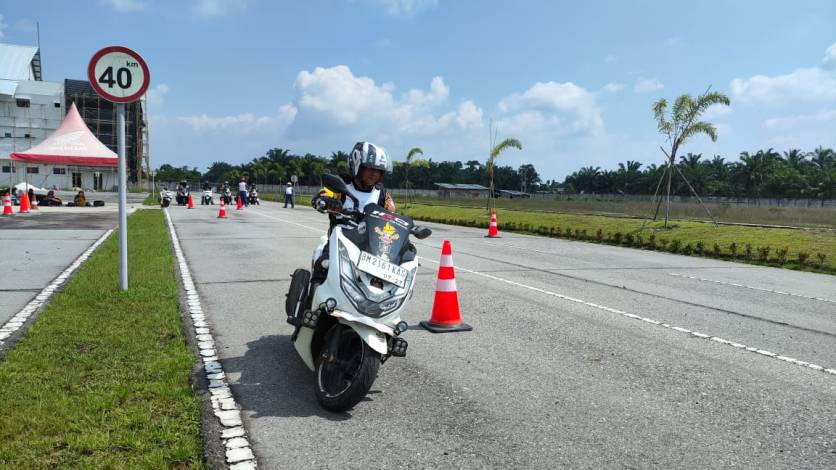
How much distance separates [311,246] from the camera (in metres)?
14.4

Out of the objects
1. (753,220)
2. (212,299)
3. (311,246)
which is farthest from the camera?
(753,220)

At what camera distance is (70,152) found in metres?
30.9

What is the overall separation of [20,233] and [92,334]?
13.0 meters

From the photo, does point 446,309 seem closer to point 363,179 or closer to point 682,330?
point 363,179

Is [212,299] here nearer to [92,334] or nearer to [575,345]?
[92,334]

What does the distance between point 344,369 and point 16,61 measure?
284ft

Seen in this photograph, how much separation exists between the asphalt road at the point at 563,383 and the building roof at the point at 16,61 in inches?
3071

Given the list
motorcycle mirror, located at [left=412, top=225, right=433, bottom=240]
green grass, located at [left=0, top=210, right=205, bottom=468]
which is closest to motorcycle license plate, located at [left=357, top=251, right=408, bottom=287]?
motorcycle mirror, located at [left=412, top=225, right=433, bottom=240]

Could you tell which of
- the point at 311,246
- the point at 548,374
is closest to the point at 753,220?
the point at 311,246

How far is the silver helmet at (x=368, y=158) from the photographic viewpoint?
4.70 metres

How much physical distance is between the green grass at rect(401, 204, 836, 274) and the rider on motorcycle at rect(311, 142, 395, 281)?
12.4 metres

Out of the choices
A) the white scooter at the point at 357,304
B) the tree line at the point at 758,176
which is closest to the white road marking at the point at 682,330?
the white scooter at the point at 357,304

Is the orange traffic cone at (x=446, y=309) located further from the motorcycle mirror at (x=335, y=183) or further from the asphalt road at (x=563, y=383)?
the motorcycle mirror at (x=335, y=183)

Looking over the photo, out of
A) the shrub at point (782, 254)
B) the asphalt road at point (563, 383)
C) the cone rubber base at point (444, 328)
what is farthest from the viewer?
the shrub at point (782, 254)
